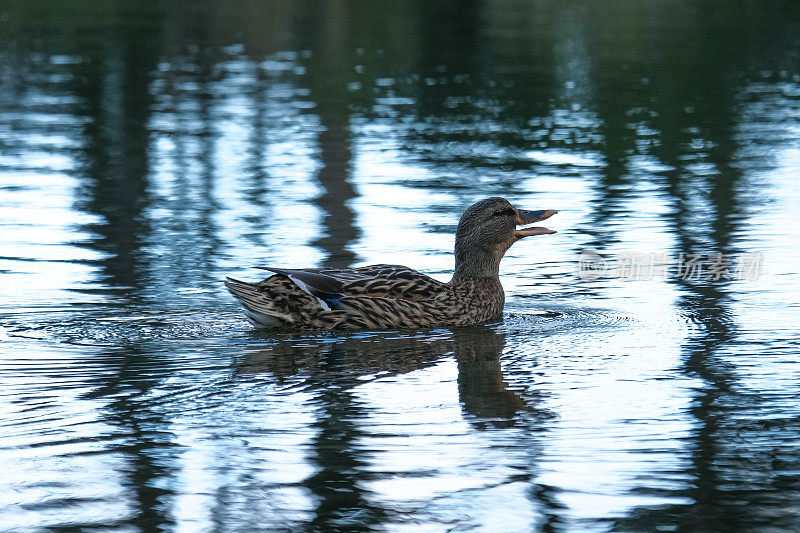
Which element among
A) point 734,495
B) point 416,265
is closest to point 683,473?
point 734,495

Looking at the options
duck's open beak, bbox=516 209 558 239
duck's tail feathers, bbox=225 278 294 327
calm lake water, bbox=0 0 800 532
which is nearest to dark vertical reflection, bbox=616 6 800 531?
calm lake water, bbox=0 0 800 532

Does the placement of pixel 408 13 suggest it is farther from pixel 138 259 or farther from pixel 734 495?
pixel 734 495

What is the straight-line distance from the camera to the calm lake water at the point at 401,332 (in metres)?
6.00

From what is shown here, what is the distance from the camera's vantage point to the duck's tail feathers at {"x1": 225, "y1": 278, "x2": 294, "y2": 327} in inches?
355

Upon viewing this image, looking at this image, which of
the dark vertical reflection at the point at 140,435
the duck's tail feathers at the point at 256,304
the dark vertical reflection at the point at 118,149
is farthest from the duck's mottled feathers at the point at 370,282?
the dark vertical reflection at the point at 118,149

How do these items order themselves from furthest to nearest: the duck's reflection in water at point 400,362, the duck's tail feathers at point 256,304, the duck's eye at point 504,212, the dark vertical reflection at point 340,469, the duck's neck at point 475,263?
the duck's eye at point 504,212, the duck's neck at point 475,263, the duck's tail feathers at point 256,304, the duck's reflection in water at point 400,362, the dark vertical reflection at point 340,469

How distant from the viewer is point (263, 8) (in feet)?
144

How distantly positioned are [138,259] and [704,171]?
7065mm

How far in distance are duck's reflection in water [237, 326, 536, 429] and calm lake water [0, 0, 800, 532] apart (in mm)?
29

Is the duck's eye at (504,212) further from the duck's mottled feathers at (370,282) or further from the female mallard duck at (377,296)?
the duck's mottled feathers at (370,282)

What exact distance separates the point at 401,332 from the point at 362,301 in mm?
328

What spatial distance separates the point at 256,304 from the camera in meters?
9.03

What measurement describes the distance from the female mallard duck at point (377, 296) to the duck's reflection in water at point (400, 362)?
13 cm

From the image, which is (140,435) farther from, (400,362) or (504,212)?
(504,212)
